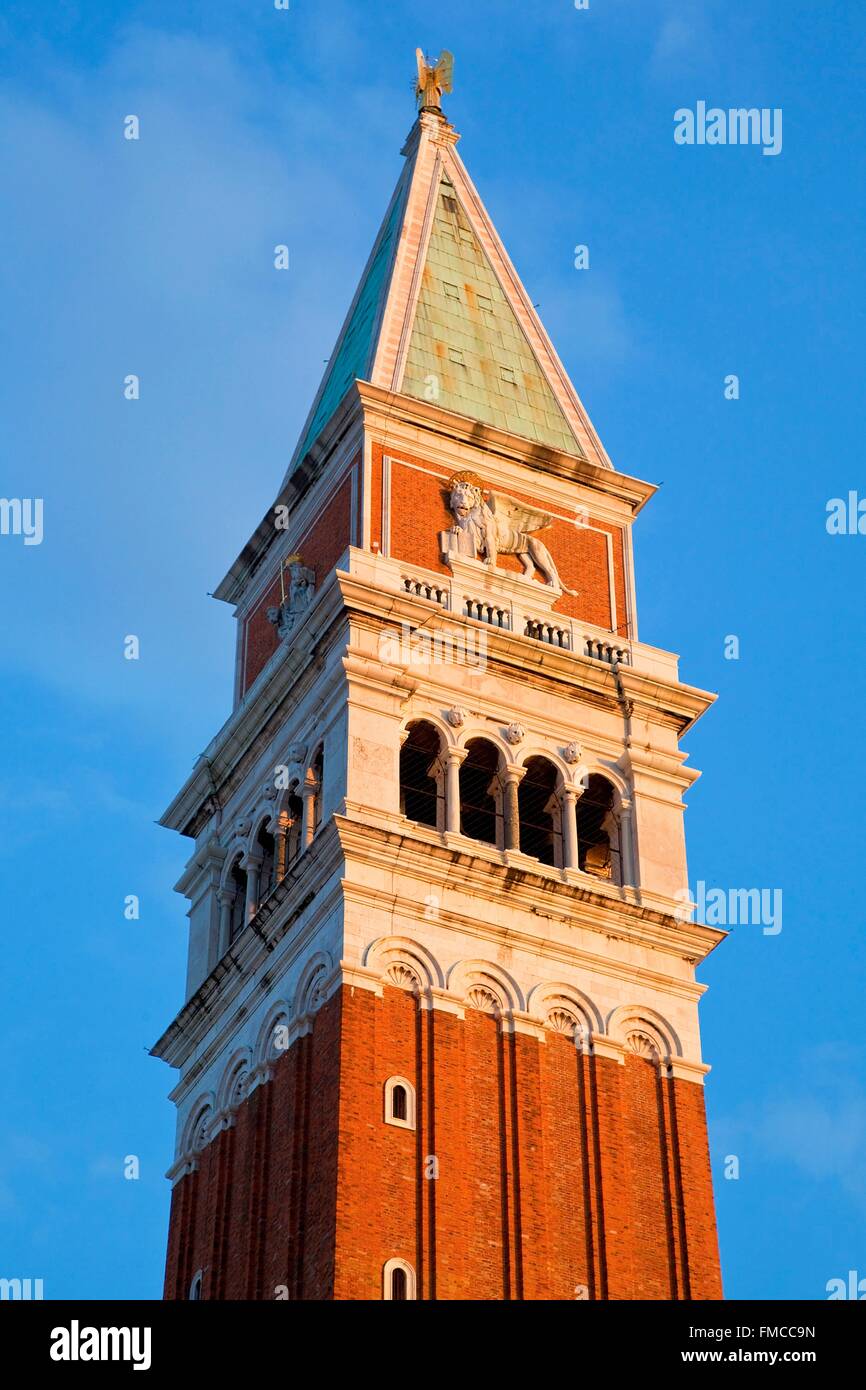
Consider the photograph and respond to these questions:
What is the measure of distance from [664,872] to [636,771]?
279cm

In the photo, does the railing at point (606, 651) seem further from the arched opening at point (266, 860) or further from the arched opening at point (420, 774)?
the arched opening at point (266, 860)

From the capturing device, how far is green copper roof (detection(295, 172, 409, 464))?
76.4 metres

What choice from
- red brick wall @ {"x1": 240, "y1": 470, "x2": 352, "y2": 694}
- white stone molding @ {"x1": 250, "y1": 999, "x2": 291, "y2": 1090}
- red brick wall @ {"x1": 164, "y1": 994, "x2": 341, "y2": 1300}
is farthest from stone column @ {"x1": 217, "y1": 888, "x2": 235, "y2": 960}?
red brick wall @ {"x1": 240, "y1": 470, "x2": 352, "y2": 694}

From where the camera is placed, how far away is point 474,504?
234ft

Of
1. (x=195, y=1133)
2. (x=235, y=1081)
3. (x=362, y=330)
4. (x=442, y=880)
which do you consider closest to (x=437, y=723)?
(x=442, y=880)

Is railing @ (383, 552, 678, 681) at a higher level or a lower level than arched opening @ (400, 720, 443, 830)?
higher

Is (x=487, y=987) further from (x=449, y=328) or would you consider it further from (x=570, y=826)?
(x=449, y=328)

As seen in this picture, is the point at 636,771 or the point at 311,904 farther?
the point at 636,771

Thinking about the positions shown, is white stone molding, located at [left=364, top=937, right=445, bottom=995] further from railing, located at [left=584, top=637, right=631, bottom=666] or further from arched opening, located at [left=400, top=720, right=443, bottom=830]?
railing, located at [left=584, top=637, right=631, bottom=666]

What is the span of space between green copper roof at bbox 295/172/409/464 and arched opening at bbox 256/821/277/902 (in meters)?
12.0

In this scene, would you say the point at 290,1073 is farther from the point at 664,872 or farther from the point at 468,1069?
the point at 664,872

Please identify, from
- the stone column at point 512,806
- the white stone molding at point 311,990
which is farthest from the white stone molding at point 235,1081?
the stone column at point 512,806

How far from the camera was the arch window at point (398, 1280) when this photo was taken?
5619 cm
